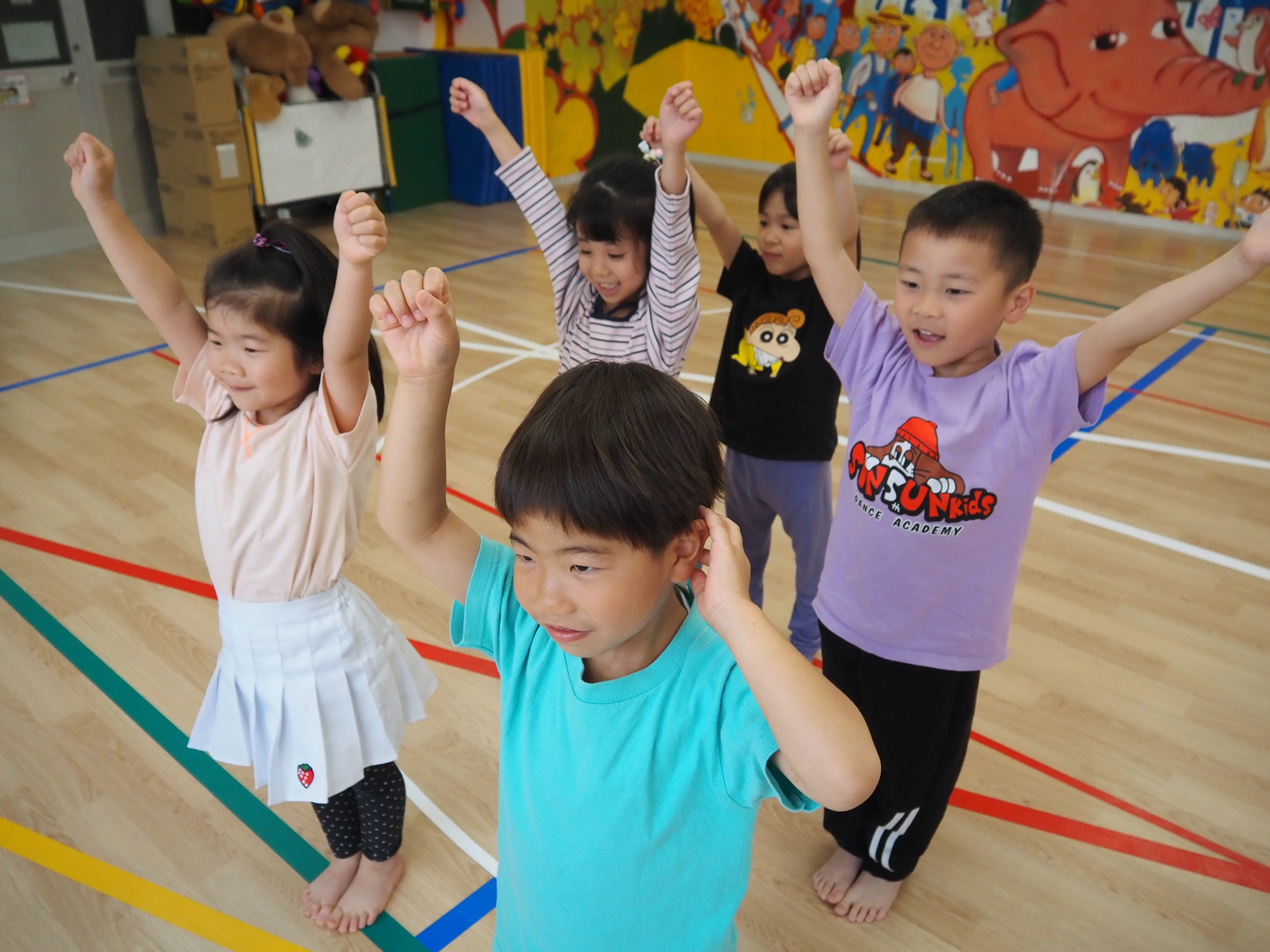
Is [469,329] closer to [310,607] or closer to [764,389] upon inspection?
[764,389]

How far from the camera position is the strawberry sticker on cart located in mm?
5309

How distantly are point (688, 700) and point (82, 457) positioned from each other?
3.09 metres

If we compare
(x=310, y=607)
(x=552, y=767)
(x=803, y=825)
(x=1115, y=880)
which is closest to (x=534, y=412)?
(x=552, y=767)

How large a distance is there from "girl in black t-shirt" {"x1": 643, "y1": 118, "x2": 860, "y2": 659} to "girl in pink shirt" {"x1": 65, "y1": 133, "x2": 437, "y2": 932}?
0.81m

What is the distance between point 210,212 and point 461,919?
518 cm

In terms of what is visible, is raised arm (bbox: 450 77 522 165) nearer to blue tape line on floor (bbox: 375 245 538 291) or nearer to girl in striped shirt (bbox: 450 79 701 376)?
girl in striped shirt (bbox: 450 79 701 376)

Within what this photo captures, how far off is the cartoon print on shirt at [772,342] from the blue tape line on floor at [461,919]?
1.15m

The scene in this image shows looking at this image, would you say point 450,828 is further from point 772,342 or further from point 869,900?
point 772,342

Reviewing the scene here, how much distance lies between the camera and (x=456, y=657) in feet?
7.84

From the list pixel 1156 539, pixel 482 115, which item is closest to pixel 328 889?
pixel 482 115

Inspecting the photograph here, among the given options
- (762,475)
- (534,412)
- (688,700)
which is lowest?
(762,475)

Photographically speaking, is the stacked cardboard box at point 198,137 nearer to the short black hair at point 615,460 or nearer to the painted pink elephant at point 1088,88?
the painted pink elephant at point 1088,88

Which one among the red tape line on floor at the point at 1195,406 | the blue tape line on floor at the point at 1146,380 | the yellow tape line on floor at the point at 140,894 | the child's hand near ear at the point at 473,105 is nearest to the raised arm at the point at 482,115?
the child's hand near ear at the point at 473,105

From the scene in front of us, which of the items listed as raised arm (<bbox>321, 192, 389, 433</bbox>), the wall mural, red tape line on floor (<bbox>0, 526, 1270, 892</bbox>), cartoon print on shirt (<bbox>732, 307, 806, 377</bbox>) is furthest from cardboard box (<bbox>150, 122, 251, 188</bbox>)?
raised arm (<bbox>321, 192, 389, 433</bbox>)
